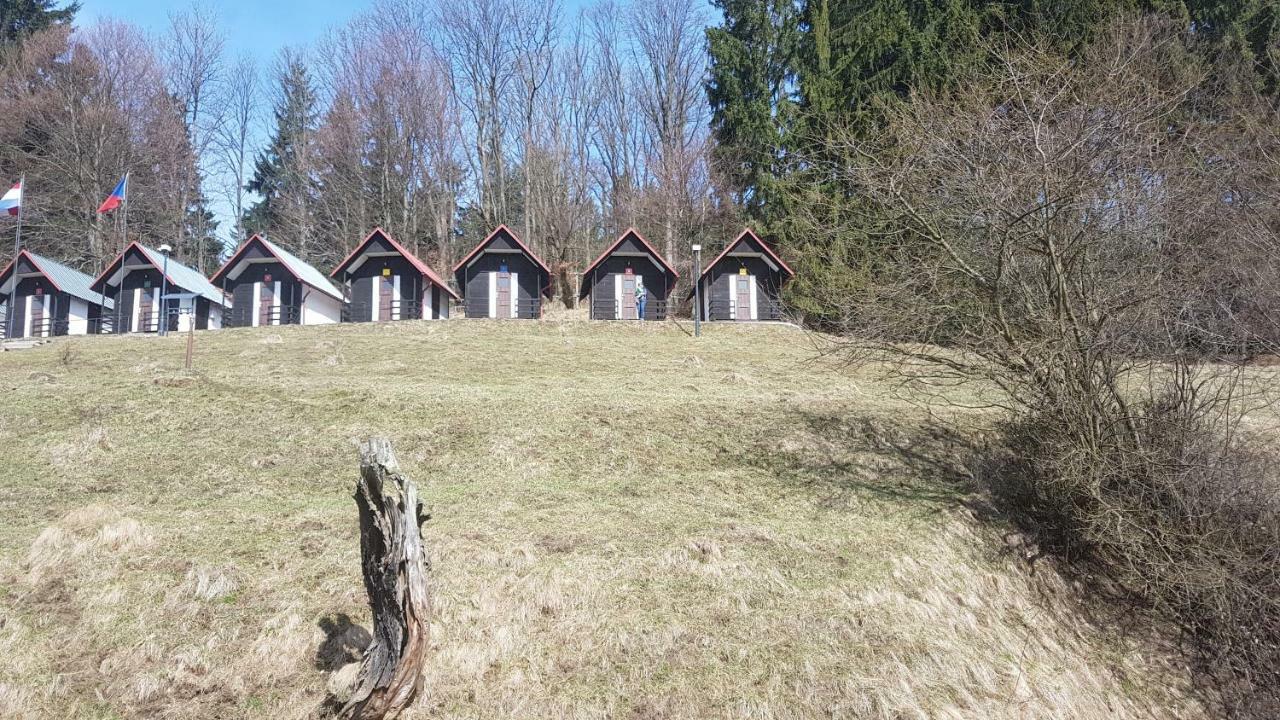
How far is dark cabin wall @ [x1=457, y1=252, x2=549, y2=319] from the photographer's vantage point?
33812 mm

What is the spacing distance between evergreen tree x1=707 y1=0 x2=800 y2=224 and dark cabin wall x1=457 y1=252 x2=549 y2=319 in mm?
11489

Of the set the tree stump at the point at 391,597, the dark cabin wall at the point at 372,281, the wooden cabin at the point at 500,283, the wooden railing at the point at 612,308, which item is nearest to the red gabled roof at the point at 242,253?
the dark cabin wall at the point at 372,281

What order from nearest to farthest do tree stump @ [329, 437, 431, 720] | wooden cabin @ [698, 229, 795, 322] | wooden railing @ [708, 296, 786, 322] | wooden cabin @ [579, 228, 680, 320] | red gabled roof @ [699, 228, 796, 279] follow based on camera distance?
tree stump @ [329, 437, 431, 720] → red gabled roof @ [699, 228, 796, 279] → wooden cabin @ [698, 229, 795, 322] → wooden railing @ [708, 296, 786, 322] → wooden cabin @ [579, 228, 680, 320]

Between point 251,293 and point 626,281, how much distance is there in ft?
57.0

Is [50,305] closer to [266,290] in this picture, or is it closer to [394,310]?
[266,290]

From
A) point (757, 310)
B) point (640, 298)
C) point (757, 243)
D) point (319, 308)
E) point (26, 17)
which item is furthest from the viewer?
point (26, 17)

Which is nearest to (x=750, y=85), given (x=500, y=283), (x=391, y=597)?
(x=500, y=283)

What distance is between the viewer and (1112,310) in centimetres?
819

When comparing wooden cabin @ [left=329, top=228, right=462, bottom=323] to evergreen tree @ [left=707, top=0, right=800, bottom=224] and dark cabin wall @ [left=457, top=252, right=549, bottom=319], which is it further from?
evergreen tree @ [left=707, top=0, right=800, bottom=224]

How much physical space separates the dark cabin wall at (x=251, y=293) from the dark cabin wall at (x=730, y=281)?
752 inches

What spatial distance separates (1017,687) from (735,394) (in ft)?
33.3

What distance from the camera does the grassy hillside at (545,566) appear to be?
6.02m

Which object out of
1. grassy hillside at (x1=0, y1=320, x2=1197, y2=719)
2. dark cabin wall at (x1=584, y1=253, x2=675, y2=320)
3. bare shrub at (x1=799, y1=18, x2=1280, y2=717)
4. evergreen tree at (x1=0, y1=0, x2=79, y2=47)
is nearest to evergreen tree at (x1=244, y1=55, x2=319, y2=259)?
evergreen tree at (x1=0, y1=0, x2=79, y2=47)

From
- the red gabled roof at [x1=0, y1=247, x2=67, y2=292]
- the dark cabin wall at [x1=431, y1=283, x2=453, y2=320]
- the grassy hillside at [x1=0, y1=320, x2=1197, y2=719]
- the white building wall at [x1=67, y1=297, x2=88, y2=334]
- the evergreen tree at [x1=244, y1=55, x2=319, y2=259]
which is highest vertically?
the evergreen tree at [x1=244, y1=55, x2=319, y2=259]
